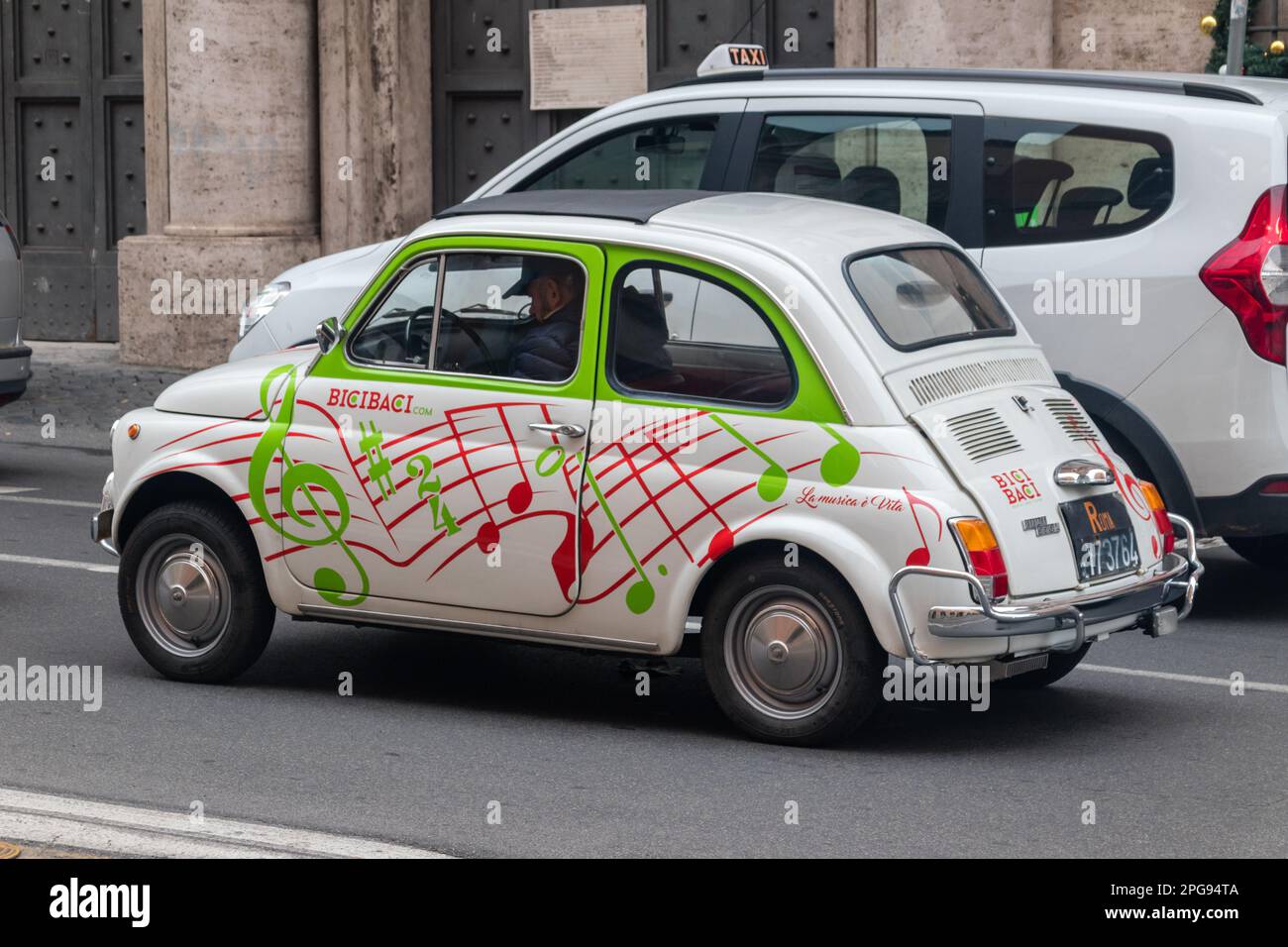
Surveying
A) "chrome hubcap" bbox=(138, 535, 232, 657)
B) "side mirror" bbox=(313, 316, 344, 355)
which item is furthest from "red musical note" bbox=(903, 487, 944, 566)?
"chrome hubcap" bbox=(138, 535, 232, 657)

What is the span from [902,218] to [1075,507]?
1.38m

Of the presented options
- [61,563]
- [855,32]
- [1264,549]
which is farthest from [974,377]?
[855,32]

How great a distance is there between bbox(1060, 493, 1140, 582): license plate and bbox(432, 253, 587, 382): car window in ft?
5.41

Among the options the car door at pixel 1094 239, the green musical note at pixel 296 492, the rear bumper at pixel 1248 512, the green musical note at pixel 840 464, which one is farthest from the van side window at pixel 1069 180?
the green musical note at pixel 296 492

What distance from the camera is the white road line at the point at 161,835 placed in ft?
17.7

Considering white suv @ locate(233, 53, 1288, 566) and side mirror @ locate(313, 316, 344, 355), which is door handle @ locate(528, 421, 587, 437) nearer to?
side mirror @ locate(313, 316, 344, 355)

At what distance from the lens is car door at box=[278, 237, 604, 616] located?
6785 millimetres

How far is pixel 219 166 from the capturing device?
17.9m

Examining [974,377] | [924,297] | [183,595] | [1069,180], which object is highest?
[1069,180]

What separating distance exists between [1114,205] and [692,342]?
9.23 ft

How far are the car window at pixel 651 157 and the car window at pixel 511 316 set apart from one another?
8.45ft

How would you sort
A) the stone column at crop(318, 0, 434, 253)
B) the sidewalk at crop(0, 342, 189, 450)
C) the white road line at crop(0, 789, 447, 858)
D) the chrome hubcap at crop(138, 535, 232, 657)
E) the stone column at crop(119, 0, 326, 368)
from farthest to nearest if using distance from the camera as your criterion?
the stone column at crop(318, 0, 434, 253)
the stone column at crop(119, 0, 326, 368)
the sidewalk at crop(0, 342, 189, 450)
the chrome hubcap at crop(138, 535, 232, 657)
the white road line at crop(0, 789, 447, 858)

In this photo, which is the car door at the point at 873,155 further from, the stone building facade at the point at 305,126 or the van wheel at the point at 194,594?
the stone building facade at the point at 305,126

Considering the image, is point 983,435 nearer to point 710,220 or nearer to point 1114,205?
point 710,220
